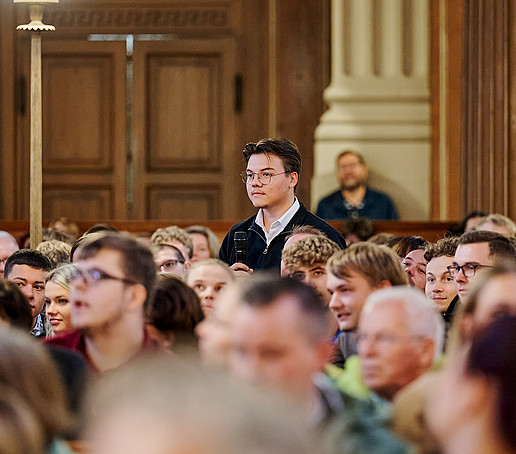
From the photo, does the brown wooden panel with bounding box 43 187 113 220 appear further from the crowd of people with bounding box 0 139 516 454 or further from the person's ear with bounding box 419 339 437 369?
the person's ear with bounding box 419 339 437 369

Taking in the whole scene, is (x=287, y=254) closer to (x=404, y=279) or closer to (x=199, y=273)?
(x=199, y=273)

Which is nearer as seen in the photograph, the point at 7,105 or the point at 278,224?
the point at 278,224

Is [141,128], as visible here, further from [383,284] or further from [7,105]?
[383,284]

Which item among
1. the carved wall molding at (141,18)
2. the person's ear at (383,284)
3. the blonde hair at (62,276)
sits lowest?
the blonde hair at (62,276)

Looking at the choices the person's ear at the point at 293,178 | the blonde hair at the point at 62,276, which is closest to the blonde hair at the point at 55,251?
the blonde hair at the point at 62,276

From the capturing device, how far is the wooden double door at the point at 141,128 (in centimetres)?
1137

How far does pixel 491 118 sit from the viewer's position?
889cm

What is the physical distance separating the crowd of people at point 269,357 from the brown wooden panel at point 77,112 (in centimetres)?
645

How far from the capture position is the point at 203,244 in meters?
7.34

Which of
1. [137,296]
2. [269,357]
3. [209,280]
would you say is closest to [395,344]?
[269,357]

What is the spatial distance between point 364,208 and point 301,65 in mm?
2157

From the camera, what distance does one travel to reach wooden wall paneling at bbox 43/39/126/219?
37.3 ft

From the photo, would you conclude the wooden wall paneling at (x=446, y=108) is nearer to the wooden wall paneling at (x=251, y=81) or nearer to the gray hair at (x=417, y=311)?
the wooden wall paneling at (x=251, y=81)

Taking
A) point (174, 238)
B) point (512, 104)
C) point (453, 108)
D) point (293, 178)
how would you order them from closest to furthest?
point (293, 178) < point (174, 238) < point (512, 104) < point (453, 108)
